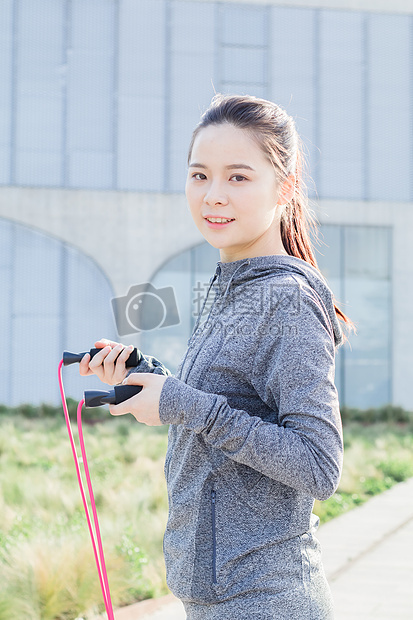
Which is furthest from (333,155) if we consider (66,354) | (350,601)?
(66,354)

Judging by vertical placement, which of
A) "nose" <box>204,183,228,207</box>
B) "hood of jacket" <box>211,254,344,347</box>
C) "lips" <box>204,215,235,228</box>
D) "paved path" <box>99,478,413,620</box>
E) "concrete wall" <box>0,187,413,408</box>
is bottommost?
"paved path" <box>99,478,413,620</box>

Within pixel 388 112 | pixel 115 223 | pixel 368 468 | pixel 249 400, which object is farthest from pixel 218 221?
pixel 388 112

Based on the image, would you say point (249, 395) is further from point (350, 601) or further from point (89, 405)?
point (350, 601)

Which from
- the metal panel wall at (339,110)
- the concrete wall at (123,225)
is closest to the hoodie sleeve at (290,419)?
the concrete wall at (123,225)

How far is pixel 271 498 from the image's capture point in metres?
1.29

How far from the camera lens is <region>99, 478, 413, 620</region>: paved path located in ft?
11.7

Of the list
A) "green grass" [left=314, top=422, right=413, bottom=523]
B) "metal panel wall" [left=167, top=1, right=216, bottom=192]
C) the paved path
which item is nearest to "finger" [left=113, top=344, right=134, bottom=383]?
the paved path

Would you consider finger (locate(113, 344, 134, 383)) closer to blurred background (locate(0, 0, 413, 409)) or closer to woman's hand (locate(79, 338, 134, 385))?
woman's hand (locate(79, 338, 134, 385))

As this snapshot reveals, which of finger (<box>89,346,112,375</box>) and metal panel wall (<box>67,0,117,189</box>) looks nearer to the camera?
finger (<box>89,346,112,375</box>)

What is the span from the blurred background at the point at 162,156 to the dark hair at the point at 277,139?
44.8ft

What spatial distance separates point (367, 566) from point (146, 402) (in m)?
3.62

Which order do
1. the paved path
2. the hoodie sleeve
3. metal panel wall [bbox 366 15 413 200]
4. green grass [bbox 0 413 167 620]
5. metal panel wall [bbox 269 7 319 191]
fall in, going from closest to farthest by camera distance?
the hoodie sleeve < green grass [bbox 0 413 167 620] < the paved path < metal panel wall [bbox 269 7 319 191] < metal panel wall [bbox 366 15 413 200]

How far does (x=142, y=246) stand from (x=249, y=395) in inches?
593

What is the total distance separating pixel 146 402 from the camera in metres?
1.22
